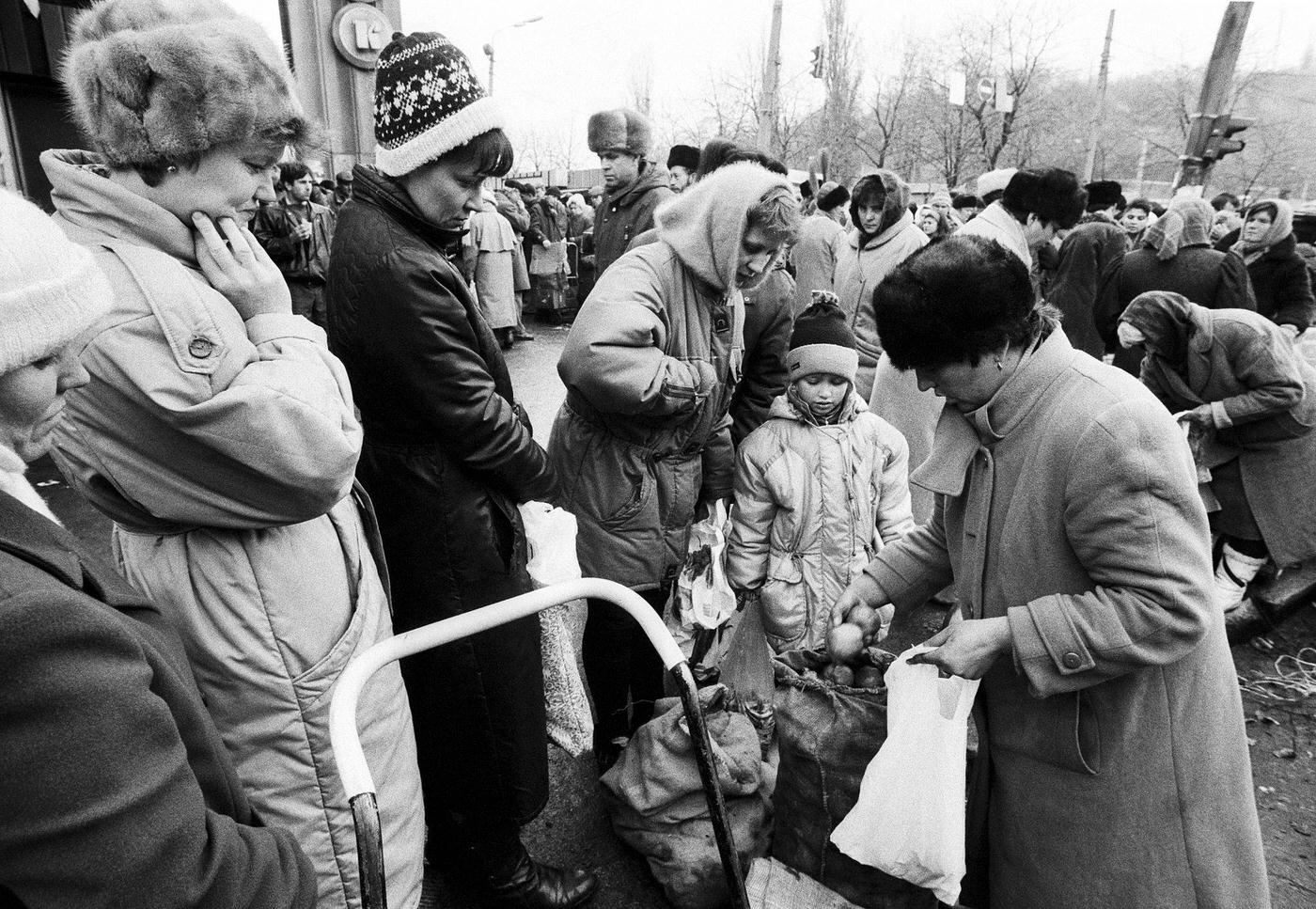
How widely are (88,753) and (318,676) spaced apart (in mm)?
652

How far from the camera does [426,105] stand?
1907mm

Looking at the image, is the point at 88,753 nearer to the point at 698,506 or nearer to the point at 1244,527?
the point at 698,506

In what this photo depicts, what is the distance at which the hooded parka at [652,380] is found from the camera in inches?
98.0

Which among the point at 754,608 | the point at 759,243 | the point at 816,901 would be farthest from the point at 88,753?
the point at 754,608

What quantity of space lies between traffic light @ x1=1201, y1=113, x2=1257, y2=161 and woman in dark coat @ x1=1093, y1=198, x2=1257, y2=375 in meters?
6.97

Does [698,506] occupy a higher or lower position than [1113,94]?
higher

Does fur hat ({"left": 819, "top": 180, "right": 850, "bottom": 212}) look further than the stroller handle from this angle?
Yes

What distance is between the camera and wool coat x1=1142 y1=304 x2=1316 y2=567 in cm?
369

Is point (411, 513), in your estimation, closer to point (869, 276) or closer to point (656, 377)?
point (656, 377)

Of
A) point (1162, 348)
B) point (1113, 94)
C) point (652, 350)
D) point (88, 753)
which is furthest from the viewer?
point (1113, 94)

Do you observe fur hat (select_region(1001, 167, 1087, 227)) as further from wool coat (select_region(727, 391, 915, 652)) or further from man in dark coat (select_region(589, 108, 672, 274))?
wool coat (select_region(727, 391, 915, 652))

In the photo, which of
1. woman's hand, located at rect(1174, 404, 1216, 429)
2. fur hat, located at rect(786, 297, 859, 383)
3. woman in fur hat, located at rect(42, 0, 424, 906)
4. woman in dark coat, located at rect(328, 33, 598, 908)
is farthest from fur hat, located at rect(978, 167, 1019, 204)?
woman in fur hat, located at rect(42, 0, 424, 906)

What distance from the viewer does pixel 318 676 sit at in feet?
4.68

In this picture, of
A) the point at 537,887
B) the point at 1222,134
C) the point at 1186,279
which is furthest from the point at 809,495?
the point at 1222,134
